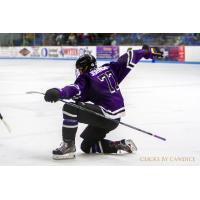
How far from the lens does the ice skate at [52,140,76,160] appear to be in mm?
2598

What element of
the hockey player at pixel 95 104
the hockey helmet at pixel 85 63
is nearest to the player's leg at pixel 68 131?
the hockey player at pixel 95 104

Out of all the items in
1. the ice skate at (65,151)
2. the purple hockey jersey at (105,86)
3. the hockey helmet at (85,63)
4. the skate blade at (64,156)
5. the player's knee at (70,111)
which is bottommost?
the skate blade at (64,156)

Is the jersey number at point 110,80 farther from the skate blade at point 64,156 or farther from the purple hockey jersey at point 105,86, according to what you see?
the skate blade at point 64,156

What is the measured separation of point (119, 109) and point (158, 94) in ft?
5.99

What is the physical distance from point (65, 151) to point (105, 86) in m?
0.37

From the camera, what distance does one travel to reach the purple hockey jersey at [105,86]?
2551 mm

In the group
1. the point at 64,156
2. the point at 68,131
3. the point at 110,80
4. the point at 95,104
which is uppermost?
the point at 110,80

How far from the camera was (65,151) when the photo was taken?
260 cm

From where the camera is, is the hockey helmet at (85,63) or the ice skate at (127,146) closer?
the hockey helmet at (85,63)

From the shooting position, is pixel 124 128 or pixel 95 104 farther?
pixel 124 128

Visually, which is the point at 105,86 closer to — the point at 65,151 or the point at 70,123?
the point at 70,123

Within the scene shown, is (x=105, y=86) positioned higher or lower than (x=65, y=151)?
higher

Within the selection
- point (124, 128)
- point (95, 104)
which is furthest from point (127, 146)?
point (95, 104)
